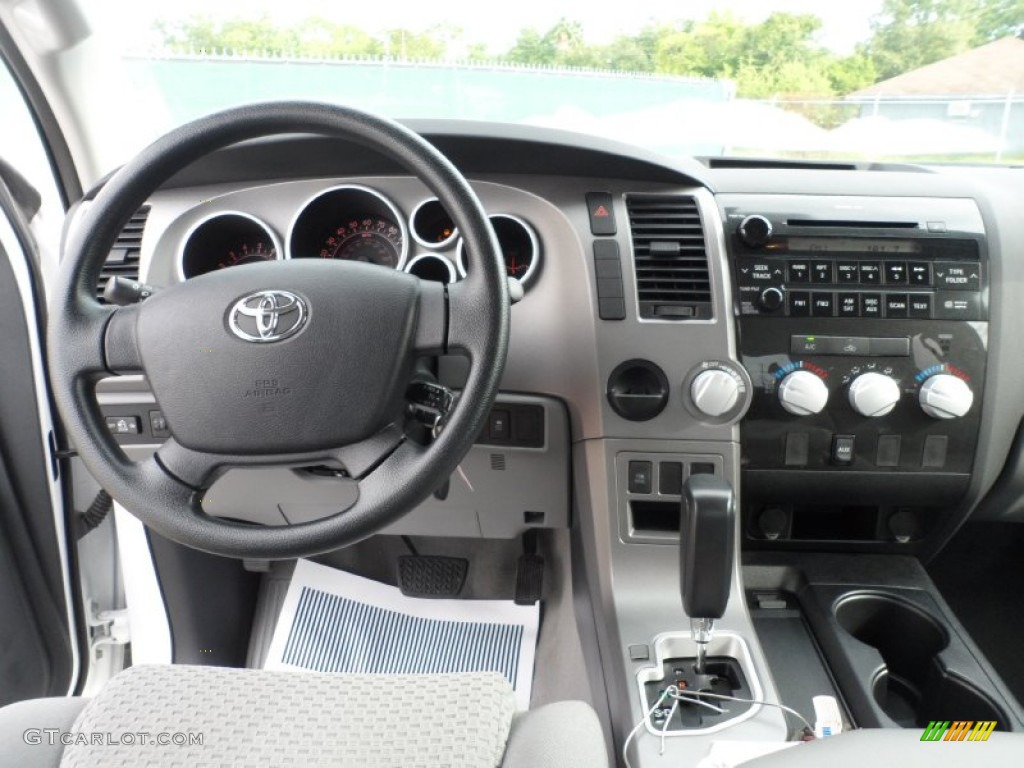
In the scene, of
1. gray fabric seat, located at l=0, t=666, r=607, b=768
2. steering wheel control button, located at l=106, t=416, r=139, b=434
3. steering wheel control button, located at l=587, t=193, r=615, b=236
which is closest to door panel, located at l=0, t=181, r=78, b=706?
steering wheel control button, located at l=106, t=416, r=139, b=434

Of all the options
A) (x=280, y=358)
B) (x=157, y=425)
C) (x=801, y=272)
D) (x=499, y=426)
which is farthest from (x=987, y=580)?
(x=157, y=425)

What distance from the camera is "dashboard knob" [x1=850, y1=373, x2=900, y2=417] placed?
1267 mm

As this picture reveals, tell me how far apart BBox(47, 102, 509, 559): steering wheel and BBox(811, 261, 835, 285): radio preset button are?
2.11 ft

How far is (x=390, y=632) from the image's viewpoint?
1.78 metres

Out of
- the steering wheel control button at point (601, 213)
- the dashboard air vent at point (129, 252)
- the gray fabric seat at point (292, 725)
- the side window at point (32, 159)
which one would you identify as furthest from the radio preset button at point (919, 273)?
the side window at point (32, 159)

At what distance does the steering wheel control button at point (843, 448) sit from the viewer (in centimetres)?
135

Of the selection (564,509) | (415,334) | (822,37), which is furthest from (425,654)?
(822,37)

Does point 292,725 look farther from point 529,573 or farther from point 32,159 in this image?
point 32,159

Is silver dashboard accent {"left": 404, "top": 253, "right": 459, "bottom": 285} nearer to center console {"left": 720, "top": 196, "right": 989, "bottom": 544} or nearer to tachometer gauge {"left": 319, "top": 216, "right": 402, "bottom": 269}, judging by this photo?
tachometer gauge {"left": 319, "top": 216, "right": 402, "bottom": 269}

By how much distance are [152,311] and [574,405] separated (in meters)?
0.67

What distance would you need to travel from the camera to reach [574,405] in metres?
1.32

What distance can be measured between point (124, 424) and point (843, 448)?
1282mm

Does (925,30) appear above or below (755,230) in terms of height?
above

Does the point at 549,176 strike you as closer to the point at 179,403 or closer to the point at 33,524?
the point at 179,403
